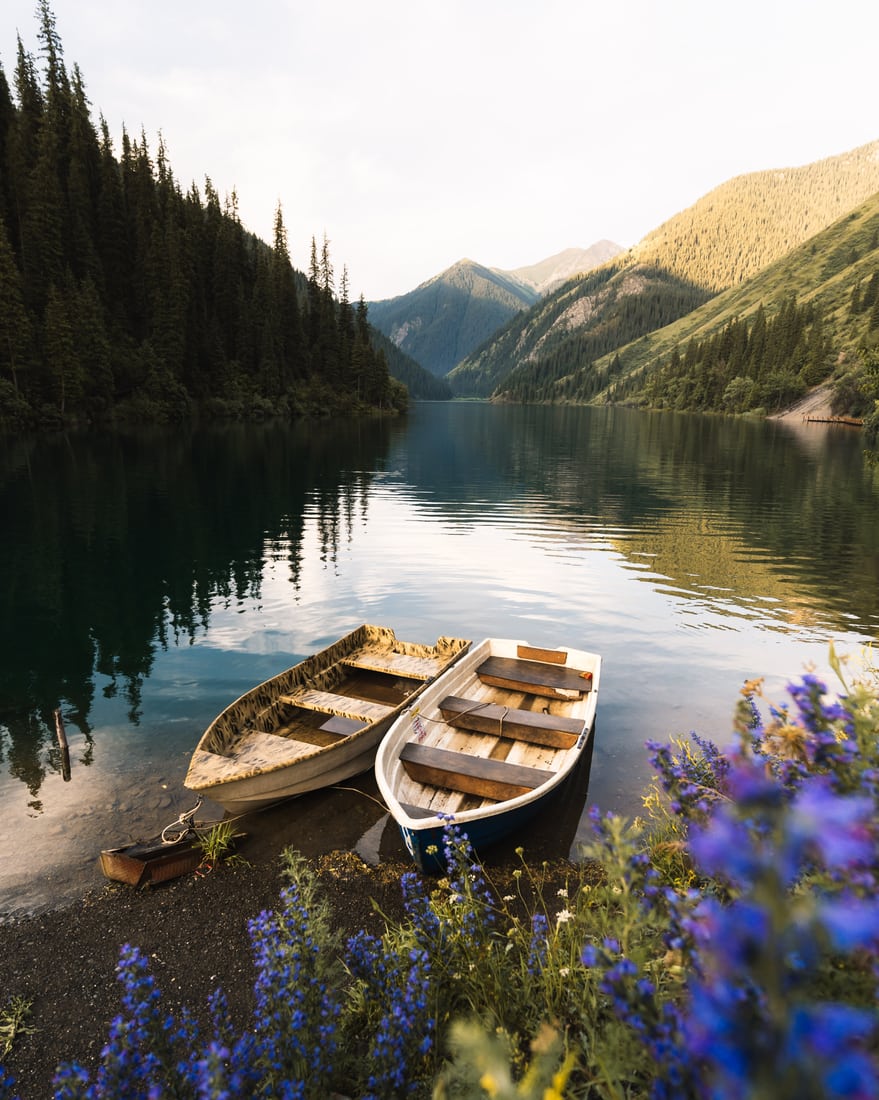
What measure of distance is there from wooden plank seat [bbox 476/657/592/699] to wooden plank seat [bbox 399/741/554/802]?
3251mm

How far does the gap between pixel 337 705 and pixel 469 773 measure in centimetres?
363

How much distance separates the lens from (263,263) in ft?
415

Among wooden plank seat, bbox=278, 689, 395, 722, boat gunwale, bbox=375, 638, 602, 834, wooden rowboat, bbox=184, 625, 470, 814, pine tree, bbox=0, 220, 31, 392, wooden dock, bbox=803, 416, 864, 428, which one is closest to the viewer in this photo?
boat gunwale, bbox=375, 638, 602, 834

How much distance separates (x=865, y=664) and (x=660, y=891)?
13918 millimetres

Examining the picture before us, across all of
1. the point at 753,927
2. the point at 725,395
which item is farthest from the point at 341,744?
the point at 725,395

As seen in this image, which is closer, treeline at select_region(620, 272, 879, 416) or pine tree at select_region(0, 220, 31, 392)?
pine tree at select_region(0, 220, 31, 392)

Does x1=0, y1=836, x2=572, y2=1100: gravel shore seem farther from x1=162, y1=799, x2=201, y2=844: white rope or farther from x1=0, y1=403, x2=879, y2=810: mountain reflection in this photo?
x1=0, y1=403, x2=879, y2=810: mountain reflection

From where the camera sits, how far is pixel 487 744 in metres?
10.8

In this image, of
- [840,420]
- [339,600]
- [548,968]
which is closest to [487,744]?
[548,968]

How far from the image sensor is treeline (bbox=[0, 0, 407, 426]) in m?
66.4

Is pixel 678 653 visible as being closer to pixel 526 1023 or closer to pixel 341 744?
pixel 341 744

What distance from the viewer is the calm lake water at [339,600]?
10266mm

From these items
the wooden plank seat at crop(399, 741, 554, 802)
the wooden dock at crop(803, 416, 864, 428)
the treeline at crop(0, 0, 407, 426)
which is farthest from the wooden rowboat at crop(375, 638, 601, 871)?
the wooden dock at crop(803, 416, 864, 428)

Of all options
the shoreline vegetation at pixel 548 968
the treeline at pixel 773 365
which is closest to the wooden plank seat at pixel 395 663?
the shoreline vegetation at pixel 548 968
